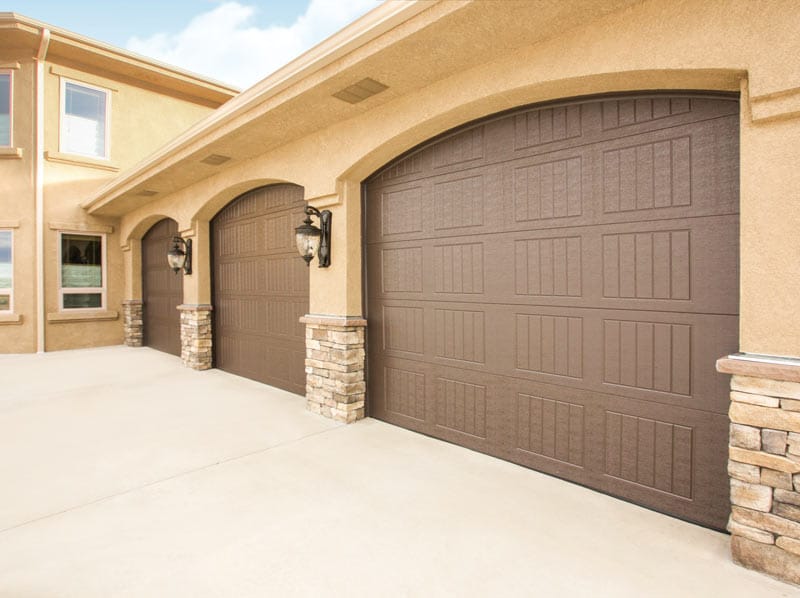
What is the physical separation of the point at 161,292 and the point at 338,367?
643cm

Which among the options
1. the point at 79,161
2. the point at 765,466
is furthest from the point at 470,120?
the point at 79,161

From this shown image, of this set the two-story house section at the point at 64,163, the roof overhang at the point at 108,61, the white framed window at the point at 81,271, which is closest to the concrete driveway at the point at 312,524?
the two-story house section at the point at 64,163

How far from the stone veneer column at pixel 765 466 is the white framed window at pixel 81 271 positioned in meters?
11.2

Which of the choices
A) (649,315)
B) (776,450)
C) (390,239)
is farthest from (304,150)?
(776,450)

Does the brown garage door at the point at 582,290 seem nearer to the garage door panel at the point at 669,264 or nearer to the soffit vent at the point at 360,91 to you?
the garage door panel at the point at 669,264

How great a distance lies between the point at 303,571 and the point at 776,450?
2324 millimetres

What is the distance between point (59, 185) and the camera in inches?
357

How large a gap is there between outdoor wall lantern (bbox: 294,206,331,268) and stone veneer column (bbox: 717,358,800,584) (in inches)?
137

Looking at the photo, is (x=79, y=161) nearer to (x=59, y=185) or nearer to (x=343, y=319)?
(x=59, y=185)

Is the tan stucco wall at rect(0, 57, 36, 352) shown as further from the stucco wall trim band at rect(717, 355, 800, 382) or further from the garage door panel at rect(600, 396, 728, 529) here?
the stucco wall trim band at rect(717, 355, 800, 382)

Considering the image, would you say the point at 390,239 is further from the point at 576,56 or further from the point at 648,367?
the point at 648,367

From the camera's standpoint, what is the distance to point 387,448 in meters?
3.79

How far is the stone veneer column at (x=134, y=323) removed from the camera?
9.84m

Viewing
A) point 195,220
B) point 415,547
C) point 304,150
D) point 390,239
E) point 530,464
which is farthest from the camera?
point 195,220
